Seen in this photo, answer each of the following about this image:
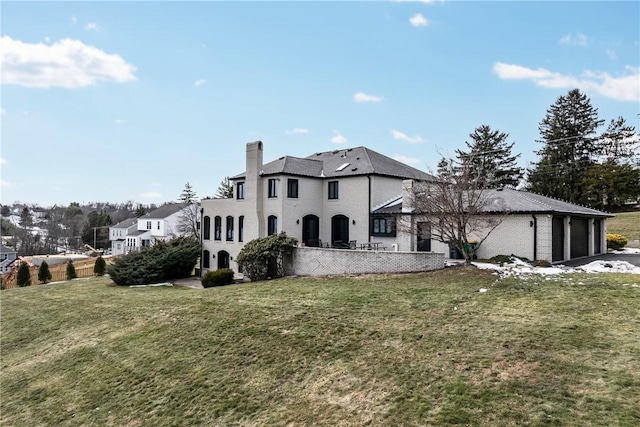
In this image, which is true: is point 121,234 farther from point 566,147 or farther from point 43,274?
point 566,147

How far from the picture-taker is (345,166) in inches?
1094

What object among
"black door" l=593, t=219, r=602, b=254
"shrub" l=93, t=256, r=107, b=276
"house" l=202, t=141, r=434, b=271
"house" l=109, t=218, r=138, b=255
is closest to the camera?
"black door" l=593, t=219, r=602, b=254

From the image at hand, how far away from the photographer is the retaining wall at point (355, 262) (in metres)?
17.9

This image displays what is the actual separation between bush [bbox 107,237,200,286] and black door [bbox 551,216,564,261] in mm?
22775

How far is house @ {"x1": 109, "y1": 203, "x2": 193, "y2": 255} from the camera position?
6694 cm

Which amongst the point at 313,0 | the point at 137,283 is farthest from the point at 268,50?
the point at 137,283

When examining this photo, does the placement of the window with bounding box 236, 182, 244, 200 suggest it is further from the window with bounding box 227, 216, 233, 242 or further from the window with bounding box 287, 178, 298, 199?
the window with bounding box 287, 178, 298, 199

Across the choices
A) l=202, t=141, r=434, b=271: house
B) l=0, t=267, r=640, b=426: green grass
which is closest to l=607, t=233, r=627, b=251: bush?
l=202, t=141, r=434, b=271: house

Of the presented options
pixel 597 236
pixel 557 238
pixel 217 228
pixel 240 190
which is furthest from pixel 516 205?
pixel 217 228

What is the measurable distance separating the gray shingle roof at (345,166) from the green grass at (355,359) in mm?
11605

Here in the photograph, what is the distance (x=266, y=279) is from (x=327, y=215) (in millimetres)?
7508

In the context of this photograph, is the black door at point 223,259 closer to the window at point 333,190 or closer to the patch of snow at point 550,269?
the window at point 333,190

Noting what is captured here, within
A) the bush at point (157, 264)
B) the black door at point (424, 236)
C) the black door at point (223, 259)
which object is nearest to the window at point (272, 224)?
the black door at point (223, 259)

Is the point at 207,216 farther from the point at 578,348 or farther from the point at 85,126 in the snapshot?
the point at 578,348
